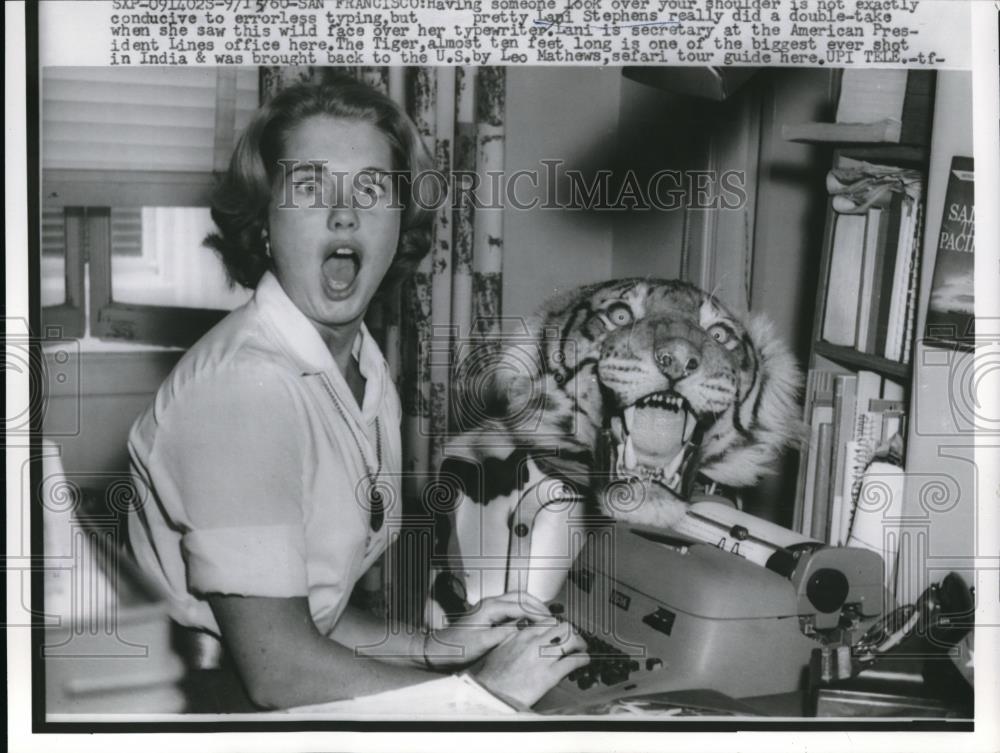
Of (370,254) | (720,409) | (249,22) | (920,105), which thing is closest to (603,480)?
(720,409)

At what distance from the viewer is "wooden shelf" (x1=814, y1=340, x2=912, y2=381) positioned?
191 centimetres

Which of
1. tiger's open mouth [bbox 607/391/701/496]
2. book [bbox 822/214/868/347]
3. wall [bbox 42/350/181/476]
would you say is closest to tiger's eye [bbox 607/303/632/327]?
tiger's open mouth [bbox 607/391/701/496]

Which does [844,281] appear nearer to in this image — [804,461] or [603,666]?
[804,461]

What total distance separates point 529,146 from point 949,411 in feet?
2.94

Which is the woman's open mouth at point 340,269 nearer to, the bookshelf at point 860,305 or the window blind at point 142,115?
the window blind at point 142,115

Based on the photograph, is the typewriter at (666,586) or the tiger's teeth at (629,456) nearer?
the typewriter at (666,586)

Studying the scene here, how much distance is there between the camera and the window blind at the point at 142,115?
72.9 inches

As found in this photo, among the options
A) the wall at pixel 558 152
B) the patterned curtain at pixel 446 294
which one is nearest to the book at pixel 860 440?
the wall at pixel 558 152

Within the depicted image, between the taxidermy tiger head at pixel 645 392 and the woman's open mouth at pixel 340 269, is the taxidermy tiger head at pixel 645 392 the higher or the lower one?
the lower one

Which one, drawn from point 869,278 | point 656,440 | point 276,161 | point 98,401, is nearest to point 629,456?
point 656,440

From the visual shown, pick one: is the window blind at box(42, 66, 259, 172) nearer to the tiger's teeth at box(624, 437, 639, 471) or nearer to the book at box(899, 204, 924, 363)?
the tiger's teeth at box(624, 437, 639, 471)

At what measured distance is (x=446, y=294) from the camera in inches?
74.9

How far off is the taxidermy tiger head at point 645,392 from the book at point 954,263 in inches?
10.8

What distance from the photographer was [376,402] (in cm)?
189
